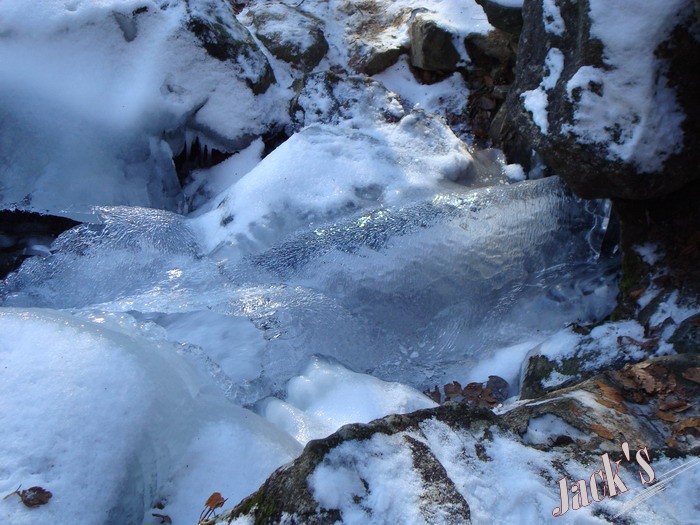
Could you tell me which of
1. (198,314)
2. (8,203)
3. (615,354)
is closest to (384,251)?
(198,314)

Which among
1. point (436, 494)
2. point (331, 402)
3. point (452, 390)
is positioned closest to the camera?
point (436, 494)

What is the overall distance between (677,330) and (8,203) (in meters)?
4.64

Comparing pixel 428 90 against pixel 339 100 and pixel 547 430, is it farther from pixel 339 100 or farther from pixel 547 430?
pixel 547 430

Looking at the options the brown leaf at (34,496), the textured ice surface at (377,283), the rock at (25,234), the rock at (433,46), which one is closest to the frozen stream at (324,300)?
the textured ice surface at (377,283)

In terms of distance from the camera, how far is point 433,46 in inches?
236

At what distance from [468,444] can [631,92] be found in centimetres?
209

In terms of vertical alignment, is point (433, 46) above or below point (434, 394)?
above

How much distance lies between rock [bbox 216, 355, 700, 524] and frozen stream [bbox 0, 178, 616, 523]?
86 cm

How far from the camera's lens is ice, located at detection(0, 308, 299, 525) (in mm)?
2211

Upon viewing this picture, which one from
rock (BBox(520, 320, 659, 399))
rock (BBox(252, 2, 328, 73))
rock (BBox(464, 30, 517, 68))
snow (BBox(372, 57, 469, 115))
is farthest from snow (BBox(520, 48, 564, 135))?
rock (BBox(252, 2, 328, 73))

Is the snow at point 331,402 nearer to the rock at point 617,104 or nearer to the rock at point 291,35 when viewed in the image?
the rock at point 617,104

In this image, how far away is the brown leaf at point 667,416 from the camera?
8.14ft

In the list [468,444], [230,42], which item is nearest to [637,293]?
[468,444]

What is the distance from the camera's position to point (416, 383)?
3850 millimetres
